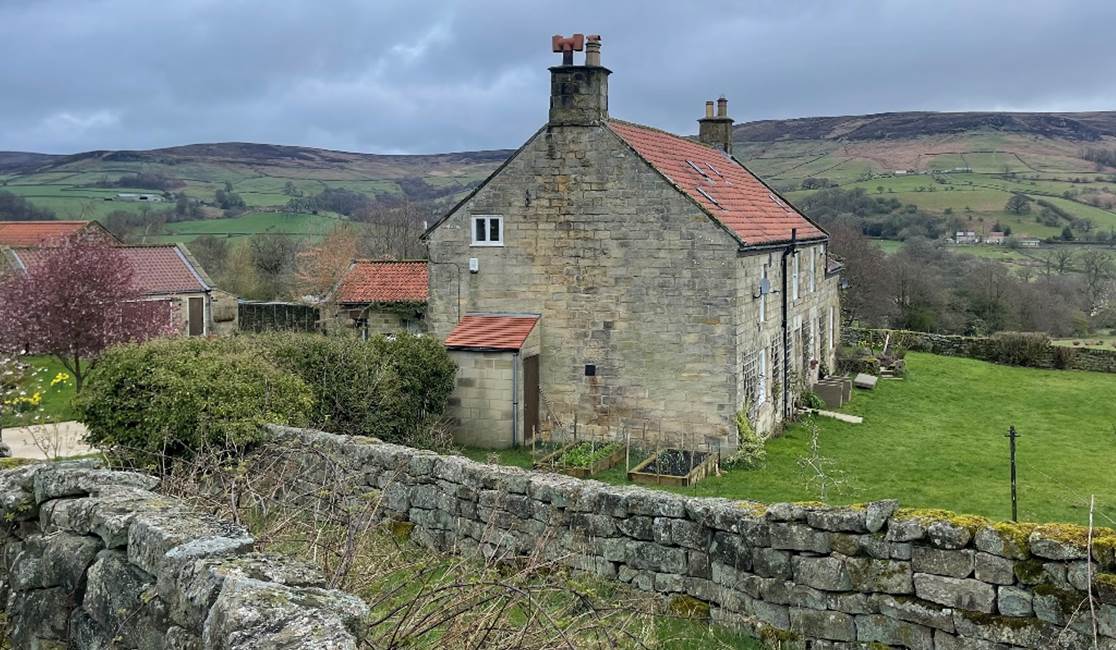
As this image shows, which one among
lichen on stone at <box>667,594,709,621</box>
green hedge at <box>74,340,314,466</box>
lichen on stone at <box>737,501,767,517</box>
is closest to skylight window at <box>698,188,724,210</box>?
green hedge at <box>74,340,314,466</box>

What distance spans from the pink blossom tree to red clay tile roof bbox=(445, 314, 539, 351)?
7.89 metres

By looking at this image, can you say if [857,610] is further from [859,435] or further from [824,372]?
[824,372]

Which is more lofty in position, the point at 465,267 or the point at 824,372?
the point at 465,267

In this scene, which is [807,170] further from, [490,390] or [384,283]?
[490,390]

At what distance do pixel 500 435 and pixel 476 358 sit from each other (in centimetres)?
166

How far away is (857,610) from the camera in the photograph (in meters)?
6.72

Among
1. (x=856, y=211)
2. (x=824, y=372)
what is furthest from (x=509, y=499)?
(x=856, y=211)

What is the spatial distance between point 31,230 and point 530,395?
32.0 metres

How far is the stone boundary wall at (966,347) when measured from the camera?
33.1 metres

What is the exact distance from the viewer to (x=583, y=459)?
1677 cm

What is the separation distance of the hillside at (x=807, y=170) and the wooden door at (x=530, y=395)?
6294cm

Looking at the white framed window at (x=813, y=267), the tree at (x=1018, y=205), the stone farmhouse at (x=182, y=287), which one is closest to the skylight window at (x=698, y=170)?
the white framed window at (x=813, y=267)

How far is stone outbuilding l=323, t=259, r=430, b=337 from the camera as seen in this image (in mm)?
29062

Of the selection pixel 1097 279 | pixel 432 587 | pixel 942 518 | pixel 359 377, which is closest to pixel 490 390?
pixel 359 377
